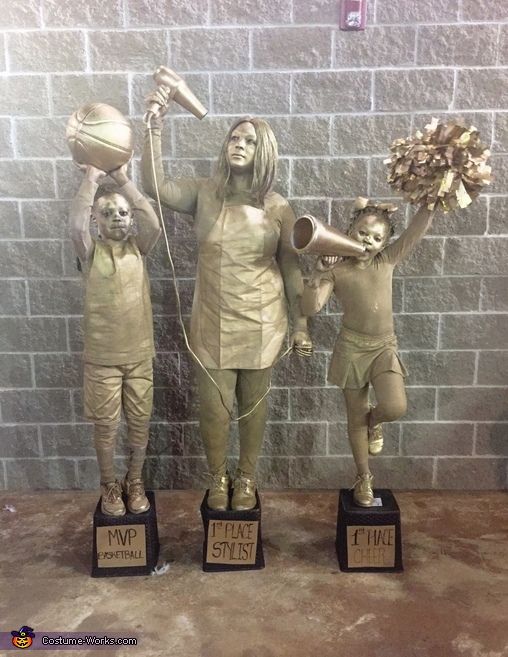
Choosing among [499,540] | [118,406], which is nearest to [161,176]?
[118,406]

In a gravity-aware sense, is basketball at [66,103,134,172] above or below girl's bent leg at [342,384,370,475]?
above

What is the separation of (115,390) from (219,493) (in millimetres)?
533

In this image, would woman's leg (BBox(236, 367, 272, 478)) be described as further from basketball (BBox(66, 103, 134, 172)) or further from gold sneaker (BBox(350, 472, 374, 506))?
basketball (BBox(66, 103, 134, 172))

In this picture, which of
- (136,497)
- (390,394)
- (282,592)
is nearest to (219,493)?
(136,497)

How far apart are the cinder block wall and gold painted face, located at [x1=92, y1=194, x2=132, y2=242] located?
1.81 feet

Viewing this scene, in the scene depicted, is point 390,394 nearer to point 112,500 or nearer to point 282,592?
point 282,592

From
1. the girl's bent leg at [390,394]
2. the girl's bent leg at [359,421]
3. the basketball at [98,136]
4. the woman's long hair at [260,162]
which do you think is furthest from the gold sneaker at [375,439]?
the basketball at [98,136]

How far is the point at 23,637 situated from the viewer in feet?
6.48

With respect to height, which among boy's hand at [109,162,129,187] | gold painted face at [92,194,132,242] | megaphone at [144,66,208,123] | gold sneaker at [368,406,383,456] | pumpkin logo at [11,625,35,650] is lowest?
pumpkin logo at [11,625,35,650]

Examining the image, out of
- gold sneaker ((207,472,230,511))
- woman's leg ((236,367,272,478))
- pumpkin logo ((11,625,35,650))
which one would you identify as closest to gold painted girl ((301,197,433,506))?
woman's leg ((236,367,272,478))

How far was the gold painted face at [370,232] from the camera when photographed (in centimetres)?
214

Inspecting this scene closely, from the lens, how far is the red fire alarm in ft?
8.14

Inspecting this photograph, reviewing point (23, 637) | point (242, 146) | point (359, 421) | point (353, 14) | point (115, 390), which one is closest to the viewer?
point (23, 637)

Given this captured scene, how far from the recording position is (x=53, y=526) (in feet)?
8.67
